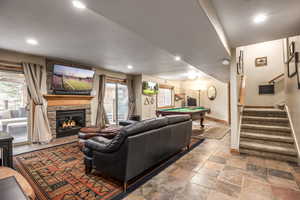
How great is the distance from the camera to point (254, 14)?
205 centimetres

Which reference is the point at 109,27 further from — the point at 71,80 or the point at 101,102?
the point at 101,102

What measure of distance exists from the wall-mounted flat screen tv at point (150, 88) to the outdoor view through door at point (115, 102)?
985 millimetres

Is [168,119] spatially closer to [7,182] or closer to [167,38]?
[167,38]

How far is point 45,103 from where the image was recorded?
4332 millimetres

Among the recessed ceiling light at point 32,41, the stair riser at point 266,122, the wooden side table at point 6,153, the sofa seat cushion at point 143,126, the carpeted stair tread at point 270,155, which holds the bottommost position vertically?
the carpeted stair tread at point 270,155

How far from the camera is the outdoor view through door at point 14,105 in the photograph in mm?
3853

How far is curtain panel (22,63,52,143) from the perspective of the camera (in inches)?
156

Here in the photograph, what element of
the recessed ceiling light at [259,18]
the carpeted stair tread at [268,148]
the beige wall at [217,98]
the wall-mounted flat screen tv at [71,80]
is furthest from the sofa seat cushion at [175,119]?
the beige wall at [217,98]

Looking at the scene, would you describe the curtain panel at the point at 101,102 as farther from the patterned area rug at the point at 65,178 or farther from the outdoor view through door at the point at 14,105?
the patterned area rug at the point at 65,178

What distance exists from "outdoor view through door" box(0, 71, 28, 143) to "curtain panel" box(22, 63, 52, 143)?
0.29 meters

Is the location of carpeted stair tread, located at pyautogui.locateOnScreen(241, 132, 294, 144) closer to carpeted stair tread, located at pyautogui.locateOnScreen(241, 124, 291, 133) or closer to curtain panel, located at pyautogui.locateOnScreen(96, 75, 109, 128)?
carpeted stair tread, located at pyautogui.locateOnScreen(241, 124, 291, 133)

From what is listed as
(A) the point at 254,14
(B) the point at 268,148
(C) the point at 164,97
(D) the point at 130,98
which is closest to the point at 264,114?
(B) the point at 268,148

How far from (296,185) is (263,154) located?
3.71 feet

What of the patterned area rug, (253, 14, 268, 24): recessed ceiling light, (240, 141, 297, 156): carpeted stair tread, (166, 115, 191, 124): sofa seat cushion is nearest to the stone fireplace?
the patterned area rug
